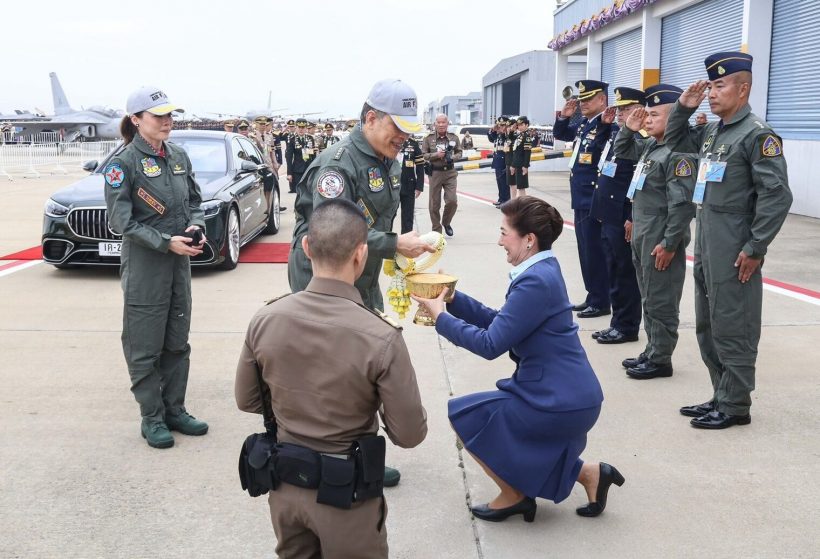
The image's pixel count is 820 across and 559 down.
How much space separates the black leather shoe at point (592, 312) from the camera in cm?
721

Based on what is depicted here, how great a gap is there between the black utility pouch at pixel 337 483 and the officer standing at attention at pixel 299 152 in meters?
16.3

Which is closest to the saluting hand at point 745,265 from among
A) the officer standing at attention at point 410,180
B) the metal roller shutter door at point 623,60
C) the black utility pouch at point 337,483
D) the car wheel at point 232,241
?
the black utility pouch at point 337,483

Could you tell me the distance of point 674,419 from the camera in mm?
4699

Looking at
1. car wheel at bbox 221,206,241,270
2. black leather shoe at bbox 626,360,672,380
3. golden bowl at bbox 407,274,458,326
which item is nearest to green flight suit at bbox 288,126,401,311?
golden bowl at bbox 407,274,458,326

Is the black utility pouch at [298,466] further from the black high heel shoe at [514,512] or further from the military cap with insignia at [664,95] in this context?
the military cap with insignia at [664,95]

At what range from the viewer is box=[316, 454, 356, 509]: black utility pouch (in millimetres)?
2172

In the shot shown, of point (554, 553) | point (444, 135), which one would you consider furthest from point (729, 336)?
point (444, 135)

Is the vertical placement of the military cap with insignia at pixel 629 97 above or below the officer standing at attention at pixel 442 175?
above

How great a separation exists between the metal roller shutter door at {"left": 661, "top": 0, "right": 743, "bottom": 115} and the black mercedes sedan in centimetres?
1123

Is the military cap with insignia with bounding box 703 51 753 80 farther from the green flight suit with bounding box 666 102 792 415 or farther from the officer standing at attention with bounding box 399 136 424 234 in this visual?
the officer standing at attention with bounding box 399 136 424 234

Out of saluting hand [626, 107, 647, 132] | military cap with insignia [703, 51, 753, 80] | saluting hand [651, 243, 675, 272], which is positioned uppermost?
military cap with insignia [703, 51, 753, 80]

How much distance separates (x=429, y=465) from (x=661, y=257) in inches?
90.8

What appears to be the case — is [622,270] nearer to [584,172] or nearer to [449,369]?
[584,172]

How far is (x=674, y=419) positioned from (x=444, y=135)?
902cm
